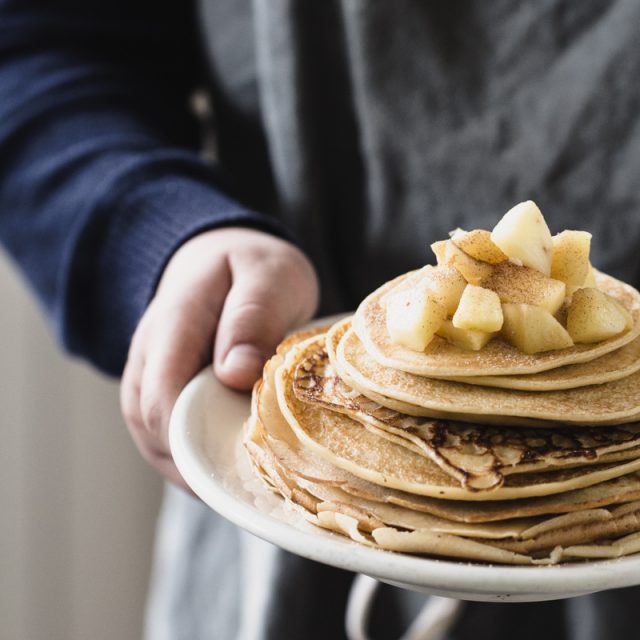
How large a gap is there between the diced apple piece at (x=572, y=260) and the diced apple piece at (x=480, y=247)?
Answer: 45 millimetres

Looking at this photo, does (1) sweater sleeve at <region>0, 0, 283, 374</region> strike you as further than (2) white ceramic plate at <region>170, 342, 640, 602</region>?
Yes

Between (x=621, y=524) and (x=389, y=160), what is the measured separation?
0.65 meters

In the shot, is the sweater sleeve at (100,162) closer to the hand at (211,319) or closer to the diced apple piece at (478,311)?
the hand at (211,319)

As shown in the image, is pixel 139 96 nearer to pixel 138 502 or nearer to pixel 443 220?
pixel 443 220

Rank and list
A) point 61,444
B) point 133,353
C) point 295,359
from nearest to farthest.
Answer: point 295,359 → point 133,353 → point 61,444

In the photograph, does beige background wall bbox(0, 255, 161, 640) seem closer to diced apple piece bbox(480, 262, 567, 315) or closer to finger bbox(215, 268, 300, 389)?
finger bbox(215, 268, 300, 389)

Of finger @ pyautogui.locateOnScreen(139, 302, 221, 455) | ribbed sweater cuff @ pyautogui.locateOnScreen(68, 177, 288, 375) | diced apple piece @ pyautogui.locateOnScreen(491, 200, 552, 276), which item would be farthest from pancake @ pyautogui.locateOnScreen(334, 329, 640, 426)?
ribbed sweater cuff @ pyautogui.locateOnScreen(68, 177, 288, 375)

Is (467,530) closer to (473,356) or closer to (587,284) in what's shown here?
(473,356)

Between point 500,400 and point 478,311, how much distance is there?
66 mm

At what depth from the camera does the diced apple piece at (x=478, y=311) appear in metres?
0.62

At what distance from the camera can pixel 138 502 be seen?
208cm

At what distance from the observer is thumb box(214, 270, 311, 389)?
774mm

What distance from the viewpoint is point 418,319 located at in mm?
625

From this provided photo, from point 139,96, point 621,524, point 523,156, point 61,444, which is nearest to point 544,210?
point 523,156
